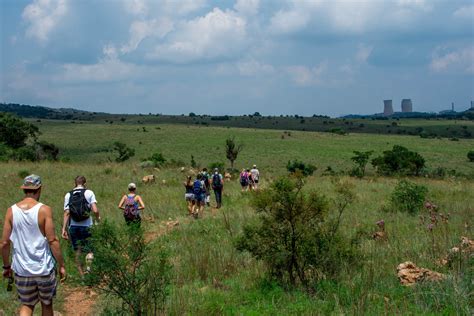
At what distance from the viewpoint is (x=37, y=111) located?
158 meters

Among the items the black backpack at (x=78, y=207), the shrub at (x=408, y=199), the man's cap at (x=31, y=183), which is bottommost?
the shrub at (x=408, y=199)

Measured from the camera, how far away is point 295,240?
6836mm

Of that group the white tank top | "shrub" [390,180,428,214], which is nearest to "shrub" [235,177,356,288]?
the white tank top

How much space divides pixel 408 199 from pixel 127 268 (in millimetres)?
12090

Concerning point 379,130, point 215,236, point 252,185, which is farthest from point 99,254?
point 379,130

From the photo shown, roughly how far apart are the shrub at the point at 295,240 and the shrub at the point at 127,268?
1969mm

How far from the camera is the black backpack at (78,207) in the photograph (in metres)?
7.88

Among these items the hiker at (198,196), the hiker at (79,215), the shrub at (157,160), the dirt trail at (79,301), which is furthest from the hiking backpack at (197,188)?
the shrub at (157,160)

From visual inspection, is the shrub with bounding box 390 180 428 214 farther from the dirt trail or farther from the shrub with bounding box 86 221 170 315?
the shrub with bounding box 86 221 170 315

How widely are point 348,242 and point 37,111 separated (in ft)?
541

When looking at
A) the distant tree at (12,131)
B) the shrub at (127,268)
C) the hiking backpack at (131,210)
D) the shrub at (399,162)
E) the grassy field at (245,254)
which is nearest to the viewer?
the shrub at (127,268)

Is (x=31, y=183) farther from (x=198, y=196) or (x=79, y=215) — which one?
(x=198, y=196)

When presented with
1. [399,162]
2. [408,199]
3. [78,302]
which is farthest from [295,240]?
[399,162]

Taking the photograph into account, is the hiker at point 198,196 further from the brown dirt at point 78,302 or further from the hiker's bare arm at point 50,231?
the hiker's bare arm at point 50,231
